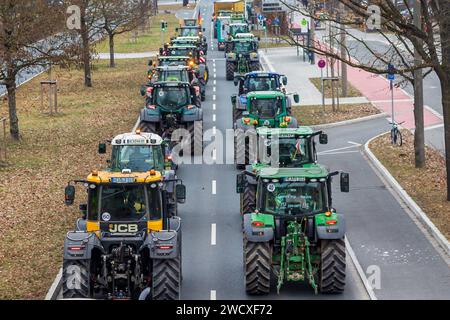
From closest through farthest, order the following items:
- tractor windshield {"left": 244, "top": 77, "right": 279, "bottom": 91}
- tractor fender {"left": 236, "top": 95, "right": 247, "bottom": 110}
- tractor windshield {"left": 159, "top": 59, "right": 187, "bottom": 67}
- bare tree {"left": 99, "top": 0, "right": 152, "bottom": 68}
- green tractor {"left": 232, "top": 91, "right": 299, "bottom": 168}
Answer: green tractor {"left": 232, "top": 91, "right": 299, "bottom": 168}, tractor fender {"left": 236, "top": 95, "right": 247, "bottom": 110}, tractor windshield {"left": 244, "top": 77, "right": 279, "bottom": 91}, tractor windshield {"left": 159, "top": 59, "right": 187, "bottom": 67}, bare tree {"left": 99, "top": 0, "right": 152, "bottom": 68}

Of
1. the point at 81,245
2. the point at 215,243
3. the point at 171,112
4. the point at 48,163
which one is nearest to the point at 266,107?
the point at 171,112

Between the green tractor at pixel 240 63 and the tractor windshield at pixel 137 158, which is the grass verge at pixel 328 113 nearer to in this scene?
the green tractor at pixel 240 63

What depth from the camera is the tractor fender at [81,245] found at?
62.3 feet

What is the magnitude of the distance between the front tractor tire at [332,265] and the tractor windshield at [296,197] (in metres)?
0.87

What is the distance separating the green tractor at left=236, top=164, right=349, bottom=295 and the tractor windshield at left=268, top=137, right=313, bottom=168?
558 cm

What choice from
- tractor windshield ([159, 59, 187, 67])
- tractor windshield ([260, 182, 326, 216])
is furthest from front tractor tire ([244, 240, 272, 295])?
tractor windshield ([159, 59, 187, 67])

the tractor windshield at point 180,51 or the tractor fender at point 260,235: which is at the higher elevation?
the tractor windshield at point 180,51

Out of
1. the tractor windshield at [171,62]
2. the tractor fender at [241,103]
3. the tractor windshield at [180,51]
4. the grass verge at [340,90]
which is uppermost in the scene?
the tractor windshield at [180,51]

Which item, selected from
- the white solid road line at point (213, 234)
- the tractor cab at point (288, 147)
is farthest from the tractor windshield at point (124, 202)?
the tractor cab at point (288, 147)

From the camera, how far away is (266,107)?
3688cm

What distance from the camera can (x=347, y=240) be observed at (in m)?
Answer: 25.8

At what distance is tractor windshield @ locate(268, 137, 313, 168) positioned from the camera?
2716 centimetres

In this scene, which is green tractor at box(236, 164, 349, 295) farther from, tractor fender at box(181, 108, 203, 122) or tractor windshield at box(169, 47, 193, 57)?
tractor windshield at box(169, 47, 193, 57)
